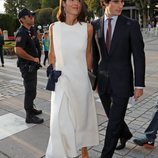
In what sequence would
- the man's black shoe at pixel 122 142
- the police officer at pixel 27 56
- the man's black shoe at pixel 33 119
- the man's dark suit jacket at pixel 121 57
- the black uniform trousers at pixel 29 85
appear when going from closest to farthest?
the man's dark suit jacket at pixel 121 57 → the man's black shoe at pixel 122 142 → the police officer at pixel 27 56 → the black uniform trousers at pixel 29 85 → the man's black shoe at pixel 33 119

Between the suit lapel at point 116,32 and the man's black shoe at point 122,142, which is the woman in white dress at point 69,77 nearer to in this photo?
the suit lapel at point 116,32

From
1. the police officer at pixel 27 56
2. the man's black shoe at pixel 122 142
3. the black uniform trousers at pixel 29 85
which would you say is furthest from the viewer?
the black uniform trousers at pixel 29 85

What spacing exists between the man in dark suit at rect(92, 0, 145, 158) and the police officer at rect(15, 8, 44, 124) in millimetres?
1693

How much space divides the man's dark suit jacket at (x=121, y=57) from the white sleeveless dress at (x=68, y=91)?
0.18m

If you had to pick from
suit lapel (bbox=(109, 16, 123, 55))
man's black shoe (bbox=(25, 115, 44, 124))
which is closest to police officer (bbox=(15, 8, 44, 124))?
man's black shoe (bbox=(25, 115, 44, 124))

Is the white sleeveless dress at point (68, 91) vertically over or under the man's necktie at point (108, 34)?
under

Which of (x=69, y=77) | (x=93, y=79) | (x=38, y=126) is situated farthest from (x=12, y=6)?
(x=69, y=77)

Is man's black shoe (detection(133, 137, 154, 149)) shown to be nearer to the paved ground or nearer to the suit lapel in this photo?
the paved ground

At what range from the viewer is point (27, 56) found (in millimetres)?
4734

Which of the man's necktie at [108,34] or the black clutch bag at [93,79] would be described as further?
the black clutch bag at [93,79]

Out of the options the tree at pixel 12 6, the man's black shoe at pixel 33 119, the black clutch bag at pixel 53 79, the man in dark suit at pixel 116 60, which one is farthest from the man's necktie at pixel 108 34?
the tree at pixel 12 6

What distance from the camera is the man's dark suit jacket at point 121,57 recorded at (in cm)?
307

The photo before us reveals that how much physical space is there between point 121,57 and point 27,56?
2.04 m

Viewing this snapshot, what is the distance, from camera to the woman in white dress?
124 inches
